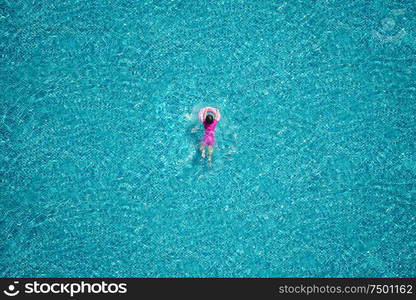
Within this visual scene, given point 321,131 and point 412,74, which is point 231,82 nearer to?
point 321,131

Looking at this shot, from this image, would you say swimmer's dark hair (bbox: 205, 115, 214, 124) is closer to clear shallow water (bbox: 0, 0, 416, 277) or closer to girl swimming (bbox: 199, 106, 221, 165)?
girl swimming (bbox: 199, 106, 221, 165)

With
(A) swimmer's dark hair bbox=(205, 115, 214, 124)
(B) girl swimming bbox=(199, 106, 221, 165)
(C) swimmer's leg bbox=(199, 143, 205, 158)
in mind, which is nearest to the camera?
(A) swimmer's dark hair bbox=(205, 115, 214, 124)

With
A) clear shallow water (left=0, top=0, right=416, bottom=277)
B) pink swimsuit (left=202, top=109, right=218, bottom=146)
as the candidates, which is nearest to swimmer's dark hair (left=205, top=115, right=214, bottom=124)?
pink swimsuit (left=202, top=109, right=218, bottom=146)

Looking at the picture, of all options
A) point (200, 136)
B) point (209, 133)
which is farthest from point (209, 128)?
point (200, 136)

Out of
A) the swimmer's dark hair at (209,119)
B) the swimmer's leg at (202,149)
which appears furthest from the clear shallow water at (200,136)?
the swimmer's dark hair at (209,119)

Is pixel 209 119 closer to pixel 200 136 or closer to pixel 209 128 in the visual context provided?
pixel 209 128

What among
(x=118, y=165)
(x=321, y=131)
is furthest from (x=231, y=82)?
(x=118, y=165)
